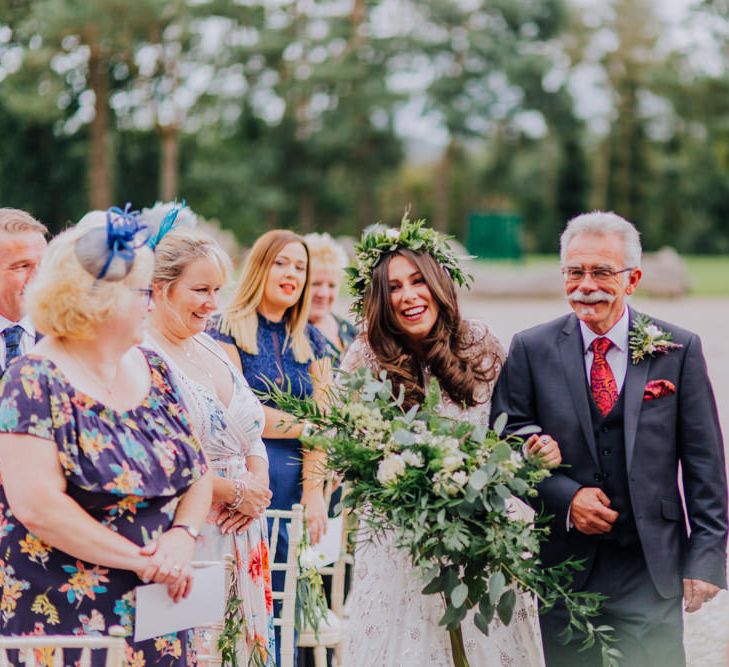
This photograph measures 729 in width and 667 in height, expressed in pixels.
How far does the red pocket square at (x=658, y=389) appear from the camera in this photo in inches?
142

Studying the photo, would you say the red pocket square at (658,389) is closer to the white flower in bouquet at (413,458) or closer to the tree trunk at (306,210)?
the white flower in bouquet at (413,458)

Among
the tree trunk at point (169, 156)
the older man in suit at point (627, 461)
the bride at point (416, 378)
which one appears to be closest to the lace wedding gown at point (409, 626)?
the bride at point (416, 378)

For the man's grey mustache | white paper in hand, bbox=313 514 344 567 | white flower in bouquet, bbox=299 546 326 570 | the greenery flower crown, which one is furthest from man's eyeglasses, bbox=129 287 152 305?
white paper in hand, bbox=313 514 344 567

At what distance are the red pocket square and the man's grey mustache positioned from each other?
1.06 ft

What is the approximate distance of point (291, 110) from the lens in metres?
36.6

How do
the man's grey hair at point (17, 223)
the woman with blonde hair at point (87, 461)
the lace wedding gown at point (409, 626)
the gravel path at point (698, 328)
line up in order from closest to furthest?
1. the woman with blonde hair at point (87, 461)
2. the lace wedding gown at point (409, 626)
3. the man's grey hair at point (17, 223)
4. the gravel path at point (698, 328)

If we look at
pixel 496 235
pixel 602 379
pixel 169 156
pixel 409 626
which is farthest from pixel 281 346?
pixel 496 235

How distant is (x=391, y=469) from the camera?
3.08 metres

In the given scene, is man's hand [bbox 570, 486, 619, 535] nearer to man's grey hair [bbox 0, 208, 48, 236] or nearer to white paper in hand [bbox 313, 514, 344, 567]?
white paper in hand [bbox 313, 514, 344, 567]

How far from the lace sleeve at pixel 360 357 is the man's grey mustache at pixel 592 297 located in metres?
0.81

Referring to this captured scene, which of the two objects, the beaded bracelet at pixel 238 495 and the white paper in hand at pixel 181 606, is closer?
the white paper in hand at pixel 181 606

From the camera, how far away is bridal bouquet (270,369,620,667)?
306 centimetres

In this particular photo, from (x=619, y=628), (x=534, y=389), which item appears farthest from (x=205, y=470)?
(x=619, y=628)

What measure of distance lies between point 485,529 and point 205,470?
83 centimetres
